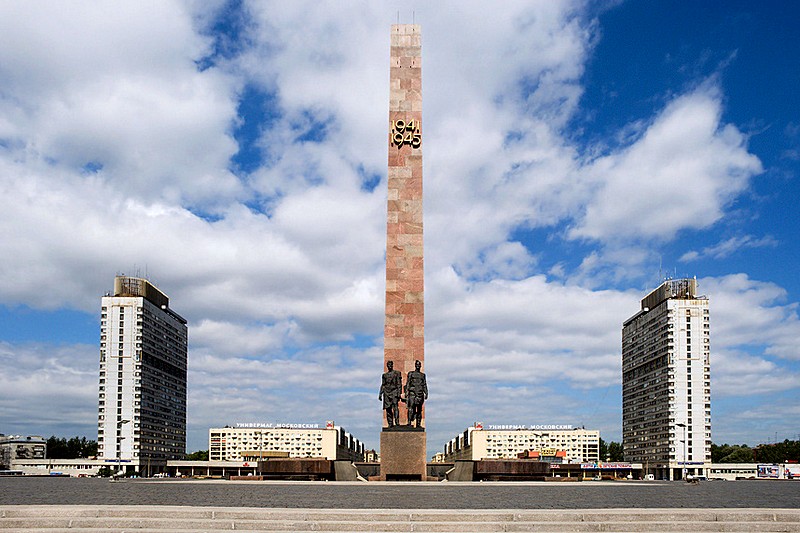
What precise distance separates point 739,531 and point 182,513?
8965 millimetres

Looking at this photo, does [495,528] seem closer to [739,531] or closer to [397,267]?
[739,531]

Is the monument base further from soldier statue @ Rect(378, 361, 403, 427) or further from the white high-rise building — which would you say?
the white high-rise building

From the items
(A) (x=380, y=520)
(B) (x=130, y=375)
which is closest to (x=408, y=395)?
(A) (x=380, y=520)

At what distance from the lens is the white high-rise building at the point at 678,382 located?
456 ft

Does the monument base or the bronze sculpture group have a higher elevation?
the bronze sculpture group

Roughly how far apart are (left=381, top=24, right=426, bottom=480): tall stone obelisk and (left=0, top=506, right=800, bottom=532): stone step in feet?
64.3

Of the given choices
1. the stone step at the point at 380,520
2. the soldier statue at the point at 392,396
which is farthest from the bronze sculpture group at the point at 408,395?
the stone step at the point at 380,520

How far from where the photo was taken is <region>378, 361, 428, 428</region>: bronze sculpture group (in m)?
29.6

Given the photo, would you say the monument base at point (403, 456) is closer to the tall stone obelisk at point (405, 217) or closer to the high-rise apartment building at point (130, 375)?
the tall stone obelisk at point (405, 217)

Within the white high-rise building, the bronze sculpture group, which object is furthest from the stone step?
the white high-rise building

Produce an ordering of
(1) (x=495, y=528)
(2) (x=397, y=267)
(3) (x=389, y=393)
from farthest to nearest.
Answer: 1. (2) (x=397, y=267)
2. (3) (x=389, y=393)
3. (1) (x=495, y=528)

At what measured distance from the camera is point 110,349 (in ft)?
470

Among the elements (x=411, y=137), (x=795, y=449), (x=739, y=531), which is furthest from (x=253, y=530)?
(x=795, y=449)

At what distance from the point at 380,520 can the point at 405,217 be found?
72.3 ft
